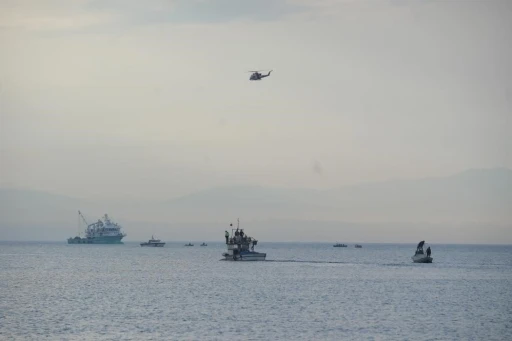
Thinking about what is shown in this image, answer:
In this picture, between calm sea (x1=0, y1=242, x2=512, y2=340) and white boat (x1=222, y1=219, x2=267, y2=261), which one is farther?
white boat (x1=222, y1=219, x2=267, y2=261)

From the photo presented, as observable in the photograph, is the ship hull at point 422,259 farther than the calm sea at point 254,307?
Yes

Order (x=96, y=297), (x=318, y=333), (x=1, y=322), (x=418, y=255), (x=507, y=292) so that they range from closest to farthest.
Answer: (x=318, y=333) → (x=1, y=322) → (x=96, y=297) → (x=507, y=292) → (x=418, y=255)

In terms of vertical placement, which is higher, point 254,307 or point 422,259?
point 422,259

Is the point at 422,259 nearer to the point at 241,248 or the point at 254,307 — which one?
the point at 241,248

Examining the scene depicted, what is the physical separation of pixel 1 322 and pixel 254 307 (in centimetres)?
2395

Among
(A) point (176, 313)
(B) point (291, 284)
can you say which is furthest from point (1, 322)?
(B) point (291, 284)

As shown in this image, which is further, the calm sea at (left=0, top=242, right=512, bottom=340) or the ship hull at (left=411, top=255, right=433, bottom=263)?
the ship hull at (left=411, top=255, right=433, bottom=263)

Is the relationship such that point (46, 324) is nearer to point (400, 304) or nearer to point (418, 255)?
point (400, 304)

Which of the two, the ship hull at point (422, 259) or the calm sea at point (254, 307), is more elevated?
the ship hull at point (422, 259)

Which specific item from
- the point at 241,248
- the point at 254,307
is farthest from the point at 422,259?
the point at 254,307

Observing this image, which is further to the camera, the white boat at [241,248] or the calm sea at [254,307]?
the white boat at [241,248]

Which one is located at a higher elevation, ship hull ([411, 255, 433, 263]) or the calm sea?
ship hull ([411, 255, 433, 263])

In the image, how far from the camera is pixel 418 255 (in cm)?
17925

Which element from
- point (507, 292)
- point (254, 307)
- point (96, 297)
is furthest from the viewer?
point (507, 292)
